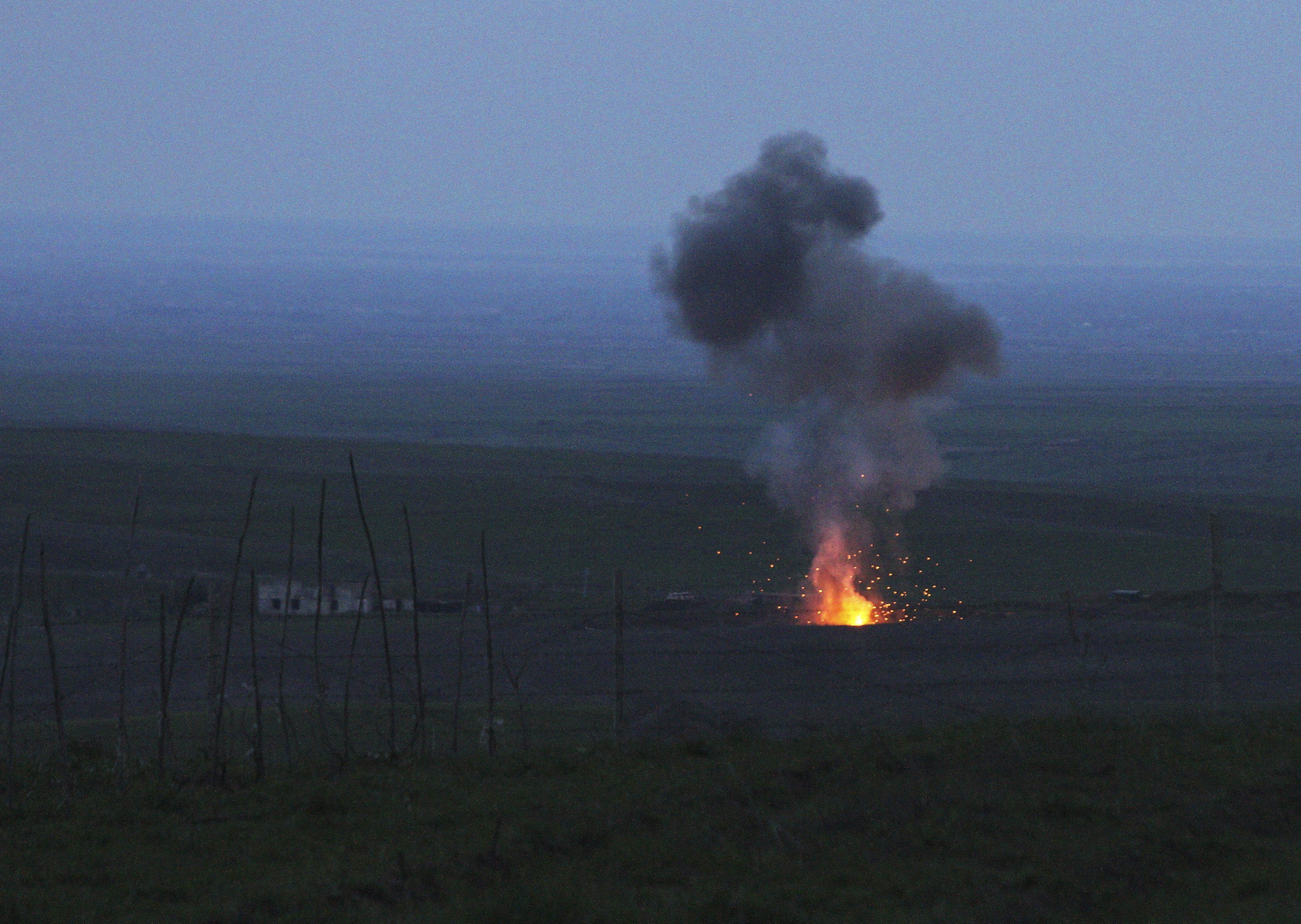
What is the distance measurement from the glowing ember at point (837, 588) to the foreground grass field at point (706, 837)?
14.9 metres

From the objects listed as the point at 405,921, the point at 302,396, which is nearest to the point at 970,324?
the point at 405,921

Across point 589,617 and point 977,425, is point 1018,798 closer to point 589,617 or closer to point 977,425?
point 589,617

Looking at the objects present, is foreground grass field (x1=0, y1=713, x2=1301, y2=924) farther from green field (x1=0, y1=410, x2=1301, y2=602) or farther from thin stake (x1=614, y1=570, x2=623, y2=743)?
green field (x1=0, y1=410, x2=1301, y2=602)

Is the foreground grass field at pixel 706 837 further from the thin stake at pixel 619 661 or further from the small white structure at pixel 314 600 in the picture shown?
the small white structure at pixel 314 600

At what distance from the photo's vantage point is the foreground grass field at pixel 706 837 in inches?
297

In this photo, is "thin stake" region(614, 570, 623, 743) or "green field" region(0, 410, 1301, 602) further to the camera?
"green field" region(0, 410, 1301, 602)

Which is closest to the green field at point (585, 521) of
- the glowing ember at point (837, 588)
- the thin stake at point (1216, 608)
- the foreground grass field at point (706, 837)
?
the glowing ember at point (837, 588)

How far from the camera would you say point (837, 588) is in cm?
2764

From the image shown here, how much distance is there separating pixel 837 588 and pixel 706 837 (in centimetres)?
1926

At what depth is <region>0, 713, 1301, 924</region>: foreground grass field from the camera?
753 cm

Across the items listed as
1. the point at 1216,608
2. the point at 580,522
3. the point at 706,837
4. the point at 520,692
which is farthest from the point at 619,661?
the point at 580,522

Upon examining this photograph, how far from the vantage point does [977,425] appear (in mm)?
83312

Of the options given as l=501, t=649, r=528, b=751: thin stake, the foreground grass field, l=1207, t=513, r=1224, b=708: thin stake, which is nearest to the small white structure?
l=501, t=649, r=528, b=751: thin stake

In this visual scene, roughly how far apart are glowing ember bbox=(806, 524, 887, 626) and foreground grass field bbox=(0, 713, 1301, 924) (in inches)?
589
